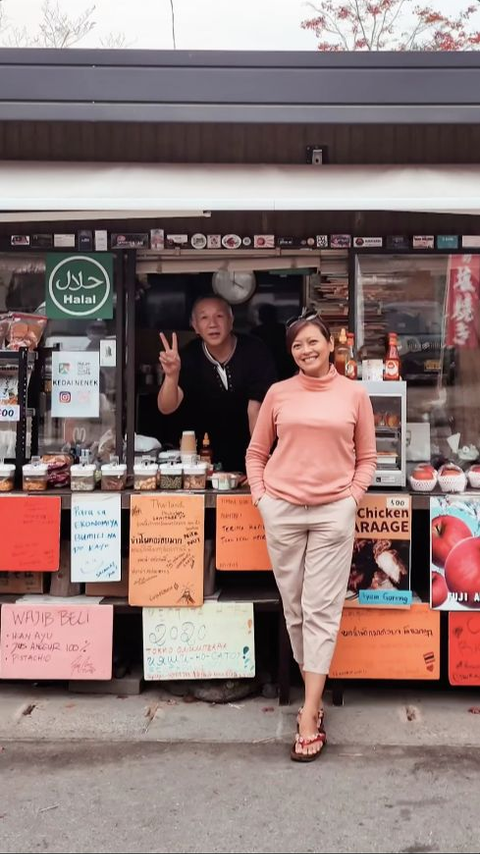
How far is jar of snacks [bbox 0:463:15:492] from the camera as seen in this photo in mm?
4270

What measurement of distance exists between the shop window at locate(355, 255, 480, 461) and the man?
2.25ft

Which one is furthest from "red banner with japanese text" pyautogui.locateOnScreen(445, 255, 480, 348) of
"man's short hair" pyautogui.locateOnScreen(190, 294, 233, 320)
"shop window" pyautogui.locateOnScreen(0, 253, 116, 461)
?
"shop window" pyautogui.locateOnScreen(0, 253, 116, 461)

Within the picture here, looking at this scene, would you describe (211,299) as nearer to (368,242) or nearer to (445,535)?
(368,242)

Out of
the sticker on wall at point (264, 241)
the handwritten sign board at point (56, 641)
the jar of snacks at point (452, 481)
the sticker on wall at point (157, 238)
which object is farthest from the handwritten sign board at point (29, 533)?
the jar of snacks at point (452, 481)

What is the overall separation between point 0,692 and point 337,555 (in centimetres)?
209

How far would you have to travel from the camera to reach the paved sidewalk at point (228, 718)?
3.76 metres

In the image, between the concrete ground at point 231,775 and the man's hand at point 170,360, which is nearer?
the concrete ground at point 231,775

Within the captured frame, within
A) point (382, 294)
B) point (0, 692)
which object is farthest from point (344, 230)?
point (0, 692)

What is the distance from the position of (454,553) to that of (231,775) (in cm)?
154

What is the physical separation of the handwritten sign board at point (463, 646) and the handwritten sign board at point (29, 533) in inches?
82.2

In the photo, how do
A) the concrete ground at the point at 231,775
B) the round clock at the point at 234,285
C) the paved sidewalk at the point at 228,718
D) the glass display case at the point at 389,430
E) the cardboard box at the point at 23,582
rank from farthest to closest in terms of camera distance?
the round clock at the point at 234,285 → the cardboard box at the point at 23,582 → the glass display case at the point at 389,430 → the paved sidewalk at the point at 228,718 → the concrete ground at the point at 231,775

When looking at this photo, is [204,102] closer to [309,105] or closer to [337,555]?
[309,105]

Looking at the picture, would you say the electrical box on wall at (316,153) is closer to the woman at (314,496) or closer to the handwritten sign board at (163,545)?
the woman at (314,496)

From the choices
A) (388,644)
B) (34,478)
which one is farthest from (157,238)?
(388,644)
